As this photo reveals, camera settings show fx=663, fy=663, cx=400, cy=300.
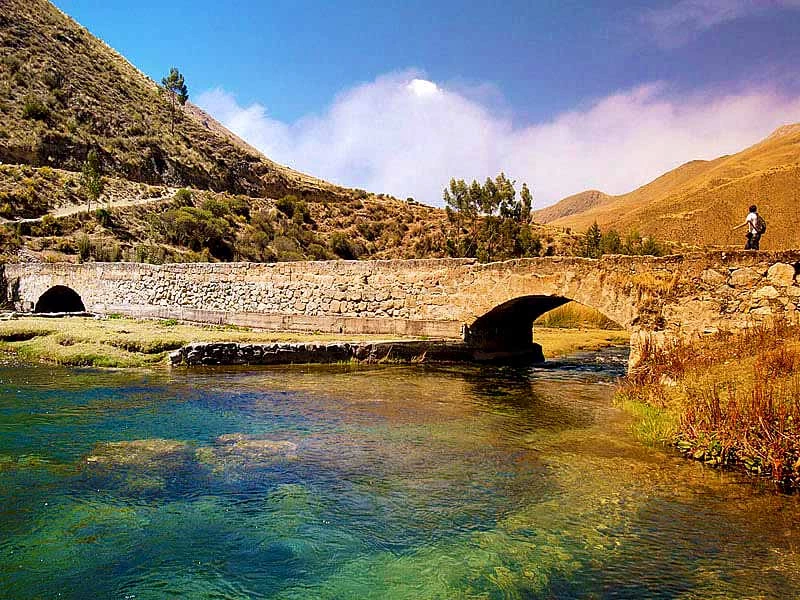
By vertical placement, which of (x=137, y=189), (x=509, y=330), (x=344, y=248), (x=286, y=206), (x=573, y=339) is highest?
(x=137, y=189)

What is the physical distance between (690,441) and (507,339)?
402 inches

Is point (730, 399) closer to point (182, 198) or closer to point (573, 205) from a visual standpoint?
point (182, 198)

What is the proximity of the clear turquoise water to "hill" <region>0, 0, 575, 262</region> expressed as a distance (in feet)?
87.5

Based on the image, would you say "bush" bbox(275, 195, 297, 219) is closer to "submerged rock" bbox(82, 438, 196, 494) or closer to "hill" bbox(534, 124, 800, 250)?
"hill" bbox(534, 124, 800, 250)

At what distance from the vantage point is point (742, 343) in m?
10.7

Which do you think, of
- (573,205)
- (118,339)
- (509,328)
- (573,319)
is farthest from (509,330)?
(573,205)

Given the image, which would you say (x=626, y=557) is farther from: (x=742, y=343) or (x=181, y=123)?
(x=181, y=123)

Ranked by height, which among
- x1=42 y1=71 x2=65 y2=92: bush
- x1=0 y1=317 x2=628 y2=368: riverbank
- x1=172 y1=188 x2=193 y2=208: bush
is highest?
x1=42 y1=71 x2=65 y2=92: bush

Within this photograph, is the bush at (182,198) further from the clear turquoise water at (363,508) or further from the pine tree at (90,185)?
the clear turquoise water at (363,508)

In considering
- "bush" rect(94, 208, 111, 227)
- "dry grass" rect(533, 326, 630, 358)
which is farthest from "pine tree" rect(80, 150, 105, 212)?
"dry grass" rect(533, 326, 630, 358)

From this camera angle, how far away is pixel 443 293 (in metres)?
16.9

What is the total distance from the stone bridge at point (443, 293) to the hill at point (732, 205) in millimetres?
42952

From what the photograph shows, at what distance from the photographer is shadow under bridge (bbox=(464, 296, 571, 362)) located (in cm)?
1664

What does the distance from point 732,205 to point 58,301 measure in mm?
60983
